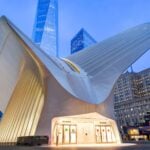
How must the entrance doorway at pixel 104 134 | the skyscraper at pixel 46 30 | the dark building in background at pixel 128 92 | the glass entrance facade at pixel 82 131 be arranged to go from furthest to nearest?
the skyscraper at pixel 46 30 < the dark building in background at pixel 128 92 < the entrance doorway at pixel 104 134 < the glass entrance facade at pixel 82 131

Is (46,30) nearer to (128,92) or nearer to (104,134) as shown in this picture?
(128,92)

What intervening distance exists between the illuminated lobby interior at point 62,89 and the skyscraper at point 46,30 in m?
123

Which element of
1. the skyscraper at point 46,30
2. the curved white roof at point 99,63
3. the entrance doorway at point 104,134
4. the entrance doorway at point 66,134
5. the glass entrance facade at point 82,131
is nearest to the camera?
the entrance doorway at point 66,134

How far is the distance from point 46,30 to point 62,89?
464 feet

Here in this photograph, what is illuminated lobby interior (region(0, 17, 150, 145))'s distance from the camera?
20719 mm

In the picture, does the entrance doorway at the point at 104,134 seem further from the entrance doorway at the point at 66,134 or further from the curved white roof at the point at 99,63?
the curved white roof at the point at 99,63

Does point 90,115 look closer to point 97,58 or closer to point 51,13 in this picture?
point 97,58

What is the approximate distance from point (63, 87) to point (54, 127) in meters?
3.87

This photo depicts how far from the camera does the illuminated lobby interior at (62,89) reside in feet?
68.0

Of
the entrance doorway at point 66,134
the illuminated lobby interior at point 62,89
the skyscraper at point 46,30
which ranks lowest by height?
the entrance doorway at point 66,134

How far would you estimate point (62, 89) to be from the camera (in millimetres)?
21125

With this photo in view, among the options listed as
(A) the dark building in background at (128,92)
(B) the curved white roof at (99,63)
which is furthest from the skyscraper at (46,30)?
(B) the curved white roof at (99,63)

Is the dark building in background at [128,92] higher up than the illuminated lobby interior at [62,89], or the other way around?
the dark building in background at [128,92]

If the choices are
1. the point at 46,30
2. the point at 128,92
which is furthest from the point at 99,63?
the point at 46,30
